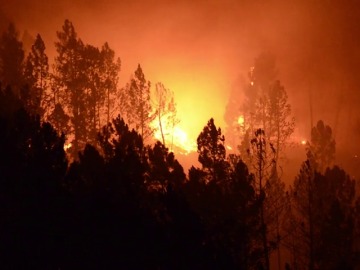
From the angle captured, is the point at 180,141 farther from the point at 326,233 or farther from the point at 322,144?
the point at 326,233

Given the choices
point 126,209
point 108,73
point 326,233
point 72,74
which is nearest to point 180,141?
point 108,73

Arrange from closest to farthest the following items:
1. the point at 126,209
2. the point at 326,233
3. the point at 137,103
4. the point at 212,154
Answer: the point at 126,209
the point at 212,154
the point at 326,233
the point at 137,103

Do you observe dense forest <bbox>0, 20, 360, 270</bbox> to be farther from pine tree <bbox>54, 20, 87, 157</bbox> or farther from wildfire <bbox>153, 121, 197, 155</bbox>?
wildfire <bbox>153, 121, 197, 155</bbox>

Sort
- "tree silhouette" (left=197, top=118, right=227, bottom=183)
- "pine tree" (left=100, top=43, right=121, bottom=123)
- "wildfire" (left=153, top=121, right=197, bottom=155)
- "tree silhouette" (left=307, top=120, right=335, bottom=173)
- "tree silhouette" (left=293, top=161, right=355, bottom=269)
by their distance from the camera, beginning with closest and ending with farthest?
"tree silhouette" (left=197, top=118, right=227, bottom=183) < "tree silhouette" (left=293, top=161, right=355, bottom=269) < "pine tree" (left=100, top=43, right=121, bottom=123) < "tree silhouette" (left=307, top=120, right=335, bottom=173) < "wildfire" (left=153, top=121, right=197, bottom=155)

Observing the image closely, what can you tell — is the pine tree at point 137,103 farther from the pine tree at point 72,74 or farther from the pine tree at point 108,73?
the pine tree at point 72,74

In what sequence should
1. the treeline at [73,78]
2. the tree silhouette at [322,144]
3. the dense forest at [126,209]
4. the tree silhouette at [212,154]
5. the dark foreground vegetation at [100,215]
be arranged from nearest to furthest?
1. the dark foreground vegetation at [100,215]
2. the dense forest at [126,209]
3. the tree silhouette at [212,154]
4. the treeline at [73,78]
5. the tree silhouette at [322,144]

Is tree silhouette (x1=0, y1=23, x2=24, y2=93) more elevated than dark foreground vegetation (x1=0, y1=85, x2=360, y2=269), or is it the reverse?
tree silhouette (x1=0, y1=23, x2=24, y2=93)

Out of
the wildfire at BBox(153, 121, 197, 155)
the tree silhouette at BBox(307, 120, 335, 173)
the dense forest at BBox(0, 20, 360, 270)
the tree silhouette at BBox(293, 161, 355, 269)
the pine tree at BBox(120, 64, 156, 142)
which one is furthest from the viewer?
the wildfire at BBox(153, 121, 197, 155)

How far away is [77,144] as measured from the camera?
1129 inches

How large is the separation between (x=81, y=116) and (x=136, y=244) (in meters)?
19.3

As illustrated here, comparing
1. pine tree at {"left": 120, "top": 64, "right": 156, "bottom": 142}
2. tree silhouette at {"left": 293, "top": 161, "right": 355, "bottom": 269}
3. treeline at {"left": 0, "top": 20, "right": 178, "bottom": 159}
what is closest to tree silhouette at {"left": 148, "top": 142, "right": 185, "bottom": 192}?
tree silhouette at {"left": 293, "top": 161, "right": 355, "bottom": 269}

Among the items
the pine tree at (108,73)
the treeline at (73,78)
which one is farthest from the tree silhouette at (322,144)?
the pine tree at (108,73)

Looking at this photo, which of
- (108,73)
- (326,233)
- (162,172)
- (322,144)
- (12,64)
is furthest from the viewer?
(322,144)

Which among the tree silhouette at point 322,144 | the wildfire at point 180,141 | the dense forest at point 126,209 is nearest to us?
the dense forest at point 126,209
